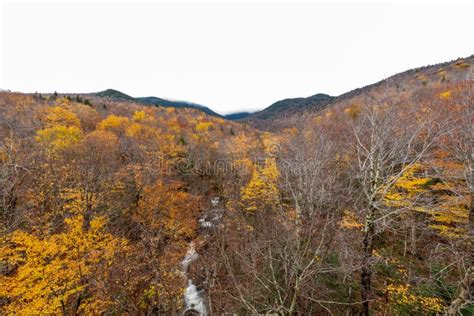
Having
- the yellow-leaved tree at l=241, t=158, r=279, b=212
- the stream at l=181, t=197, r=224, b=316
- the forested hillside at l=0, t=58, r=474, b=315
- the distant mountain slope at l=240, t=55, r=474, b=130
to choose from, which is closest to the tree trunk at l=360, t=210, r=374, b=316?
the forested hillside at l=0, t=58, r=474, b=315

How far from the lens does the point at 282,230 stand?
463 inches

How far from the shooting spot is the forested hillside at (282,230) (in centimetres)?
883

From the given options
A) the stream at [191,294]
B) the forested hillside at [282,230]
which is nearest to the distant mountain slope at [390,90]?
the forested hillside at [282,230]

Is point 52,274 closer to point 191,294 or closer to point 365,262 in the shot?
point 191,294

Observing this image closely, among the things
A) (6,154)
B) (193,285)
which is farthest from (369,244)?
(6,154)

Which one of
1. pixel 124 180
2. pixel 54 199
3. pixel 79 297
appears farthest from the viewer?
pixel 124 180

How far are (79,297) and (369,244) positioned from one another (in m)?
16.1

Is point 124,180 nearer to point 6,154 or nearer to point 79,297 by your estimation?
point 6,154

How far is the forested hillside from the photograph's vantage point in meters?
8.83

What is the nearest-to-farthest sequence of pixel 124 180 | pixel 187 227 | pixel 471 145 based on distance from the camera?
1. pixel 471 145
2. pixel 187 227
3. pixel 124 180

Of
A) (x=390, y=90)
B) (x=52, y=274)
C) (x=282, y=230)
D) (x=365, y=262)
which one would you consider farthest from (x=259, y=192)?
(x=52, y=274)

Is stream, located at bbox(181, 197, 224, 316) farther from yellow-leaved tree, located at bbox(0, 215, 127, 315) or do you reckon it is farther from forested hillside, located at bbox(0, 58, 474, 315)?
yellow-leaved tree, located at bbox(0, 215, 127, 315)

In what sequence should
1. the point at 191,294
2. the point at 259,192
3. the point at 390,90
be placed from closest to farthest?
the point at 390,90 → the point at 191,294 → the point at 259,192

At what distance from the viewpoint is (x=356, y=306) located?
34.5 ft
